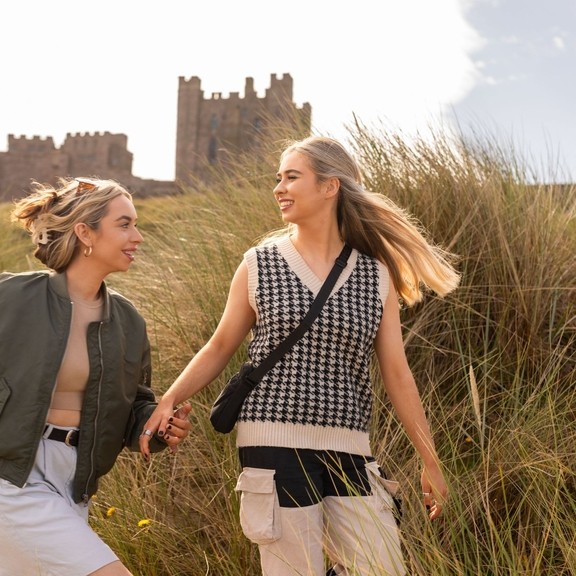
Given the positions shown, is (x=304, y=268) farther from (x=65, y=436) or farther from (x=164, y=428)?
(x=65, y=436)

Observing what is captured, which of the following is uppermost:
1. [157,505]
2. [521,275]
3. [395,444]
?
[521,275]

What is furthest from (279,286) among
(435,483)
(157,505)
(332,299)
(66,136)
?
(66,136)

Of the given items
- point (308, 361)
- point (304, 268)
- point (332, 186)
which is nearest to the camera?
point (308, 361)

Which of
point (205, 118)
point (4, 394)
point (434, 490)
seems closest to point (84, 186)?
point (4, 394)

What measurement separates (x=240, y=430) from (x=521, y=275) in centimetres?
242

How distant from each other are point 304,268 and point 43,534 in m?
1.14

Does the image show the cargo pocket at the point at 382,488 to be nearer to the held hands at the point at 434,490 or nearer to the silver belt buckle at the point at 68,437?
the held hands at the point at 434,490

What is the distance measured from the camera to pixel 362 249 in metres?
3.07

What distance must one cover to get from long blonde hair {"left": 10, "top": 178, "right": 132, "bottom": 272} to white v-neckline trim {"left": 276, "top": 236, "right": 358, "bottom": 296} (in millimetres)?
591

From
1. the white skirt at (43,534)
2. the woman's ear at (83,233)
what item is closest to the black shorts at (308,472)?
the white skirt at (43,534)

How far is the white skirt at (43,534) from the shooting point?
2527 millimetres

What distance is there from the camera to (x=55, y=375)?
2676 millimetres

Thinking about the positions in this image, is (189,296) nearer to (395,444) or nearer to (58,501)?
(395,444)

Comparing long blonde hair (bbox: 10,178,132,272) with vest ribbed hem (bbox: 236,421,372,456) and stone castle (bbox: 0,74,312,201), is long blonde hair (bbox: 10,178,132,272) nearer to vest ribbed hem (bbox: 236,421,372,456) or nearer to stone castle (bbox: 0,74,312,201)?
vest ribbed hem (bbox: 236,421,372,456)
